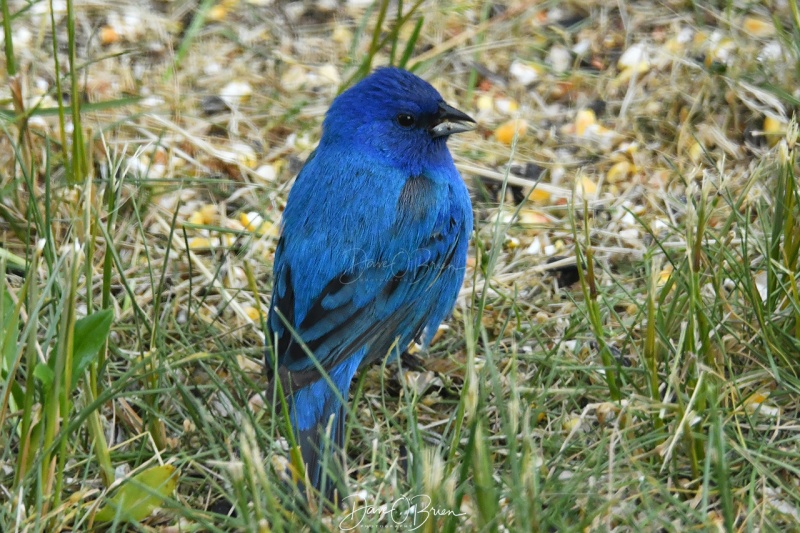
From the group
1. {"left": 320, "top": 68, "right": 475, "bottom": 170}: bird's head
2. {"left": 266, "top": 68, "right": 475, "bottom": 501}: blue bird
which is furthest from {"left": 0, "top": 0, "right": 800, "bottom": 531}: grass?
{"left": 320, "top": 68, "right": 475, "bottom": 170}: bird's head

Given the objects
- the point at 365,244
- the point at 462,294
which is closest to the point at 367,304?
the point at 365,244

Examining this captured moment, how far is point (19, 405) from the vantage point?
102 inches

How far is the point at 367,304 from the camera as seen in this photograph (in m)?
3.11

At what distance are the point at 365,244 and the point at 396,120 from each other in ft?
1.82

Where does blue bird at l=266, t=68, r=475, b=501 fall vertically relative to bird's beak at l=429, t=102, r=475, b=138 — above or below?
below

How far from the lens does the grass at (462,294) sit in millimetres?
2334

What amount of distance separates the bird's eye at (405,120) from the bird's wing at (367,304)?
1.16 ft

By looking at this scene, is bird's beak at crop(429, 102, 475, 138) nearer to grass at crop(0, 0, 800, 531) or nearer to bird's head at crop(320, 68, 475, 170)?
bird's head at crop(320, 68, 475, 170)

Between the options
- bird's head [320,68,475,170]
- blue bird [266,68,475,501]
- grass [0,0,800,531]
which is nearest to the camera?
grass [0,0,800,531]

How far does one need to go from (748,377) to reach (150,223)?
2.22 metres

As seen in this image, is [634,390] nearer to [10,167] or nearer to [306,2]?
[10,167]

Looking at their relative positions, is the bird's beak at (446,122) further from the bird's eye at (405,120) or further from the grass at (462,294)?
the grass at (462,294)

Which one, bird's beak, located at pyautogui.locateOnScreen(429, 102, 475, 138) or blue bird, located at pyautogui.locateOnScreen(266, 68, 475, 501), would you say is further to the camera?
bird's beak, located at pyautogui.locateOnScreen(429, 102, 475, 138)

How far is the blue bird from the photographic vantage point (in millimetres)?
2975
